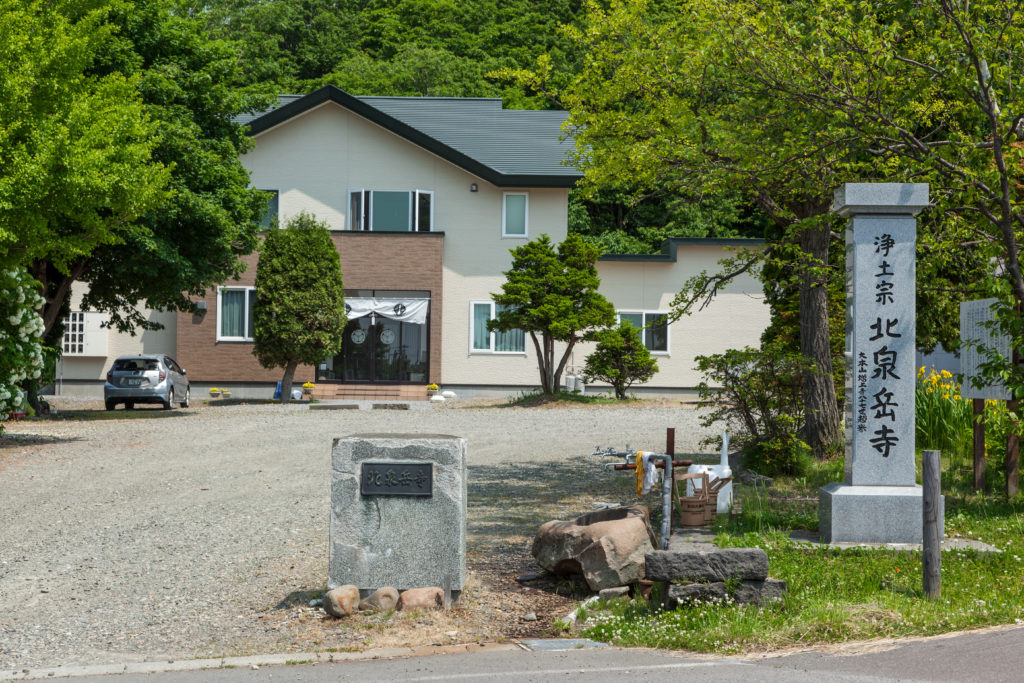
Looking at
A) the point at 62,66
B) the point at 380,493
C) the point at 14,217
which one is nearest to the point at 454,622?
the point at 380,493

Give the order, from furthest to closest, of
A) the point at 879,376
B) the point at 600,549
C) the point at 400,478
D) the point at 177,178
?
the point at 177,178 < the point at 879,376 < the point at 600,549 < the point at 400,478

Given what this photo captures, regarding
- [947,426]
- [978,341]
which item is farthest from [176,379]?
[978,341]

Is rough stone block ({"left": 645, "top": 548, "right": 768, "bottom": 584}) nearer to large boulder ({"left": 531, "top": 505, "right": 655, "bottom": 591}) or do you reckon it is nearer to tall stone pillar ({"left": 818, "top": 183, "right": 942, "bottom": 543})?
large boulder ({"left": 531, "top": 505, "right": 655, "bottom": 591})

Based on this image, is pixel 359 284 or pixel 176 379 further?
pixel 359 284

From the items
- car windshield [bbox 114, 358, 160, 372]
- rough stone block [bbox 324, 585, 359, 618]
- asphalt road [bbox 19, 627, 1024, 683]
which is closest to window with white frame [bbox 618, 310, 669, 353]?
car windshield [bbox 114, 358, 160, 372]

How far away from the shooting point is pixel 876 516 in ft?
27.1

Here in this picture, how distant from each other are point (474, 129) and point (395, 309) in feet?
23.8

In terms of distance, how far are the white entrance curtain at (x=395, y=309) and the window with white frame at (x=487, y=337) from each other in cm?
146

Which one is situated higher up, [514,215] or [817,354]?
[514,215]

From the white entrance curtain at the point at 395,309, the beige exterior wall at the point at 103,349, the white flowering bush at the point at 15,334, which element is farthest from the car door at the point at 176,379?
the white flowering bush at the point at 15,334

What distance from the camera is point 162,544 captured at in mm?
8906

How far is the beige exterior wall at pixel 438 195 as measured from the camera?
29266 mm

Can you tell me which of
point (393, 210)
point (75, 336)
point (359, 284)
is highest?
point (393, 210)

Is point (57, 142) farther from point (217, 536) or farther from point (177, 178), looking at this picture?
point (177, 178)
